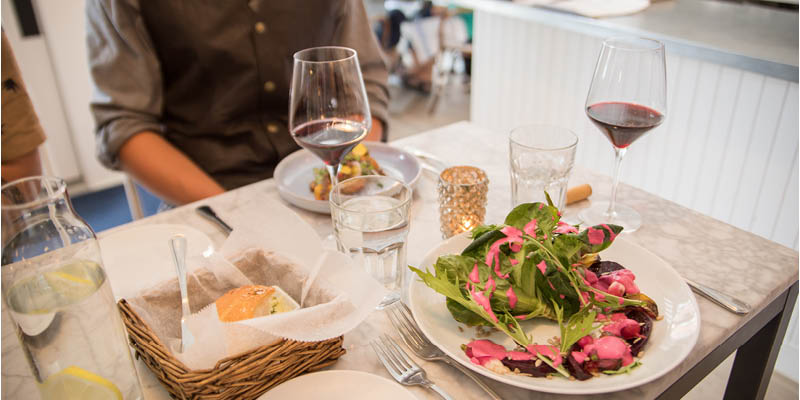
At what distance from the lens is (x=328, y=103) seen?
2.84 feet

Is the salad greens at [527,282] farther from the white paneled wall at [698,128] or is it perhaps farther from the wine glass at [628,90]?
the white paneled wall at [698,128]

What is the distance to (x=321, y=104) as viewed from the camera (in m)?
0.86

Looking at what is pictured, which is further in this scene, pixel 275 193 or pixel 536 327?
pixel 275 193

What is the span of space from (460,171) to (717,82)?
47.4 inches

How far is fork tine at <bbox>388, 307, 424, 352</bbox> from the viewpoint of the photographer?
712 millimetres

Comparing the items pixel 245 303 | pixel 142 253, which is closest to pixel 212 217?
pixel 142 253

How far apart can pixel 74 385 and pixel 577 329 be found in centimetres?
50

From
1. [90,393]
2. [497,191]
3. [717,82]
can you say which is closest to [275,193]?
[497,191]

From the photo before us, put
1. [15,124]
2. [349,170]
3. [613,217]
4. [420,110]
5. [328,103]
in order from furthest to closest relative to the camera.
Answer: [420,110]
[15,124]
[349,170]
[613,217]
[328,103]

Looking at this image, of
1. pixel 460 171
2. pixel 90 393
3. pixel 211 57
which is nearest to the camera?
pixel 90 393

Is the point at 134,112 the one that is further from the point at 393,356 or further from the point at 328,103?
the point at 393,356

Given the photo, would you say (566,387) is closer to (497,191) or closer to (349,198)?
(349,198)

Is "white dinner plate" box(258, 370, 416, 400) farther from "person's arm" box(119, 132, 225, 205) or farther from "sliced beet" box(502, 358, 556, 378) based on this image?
"person's arm" box(119, 132, 225, 205)

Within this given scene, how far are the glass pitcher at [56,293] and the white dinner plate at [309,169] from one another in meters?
0.49
